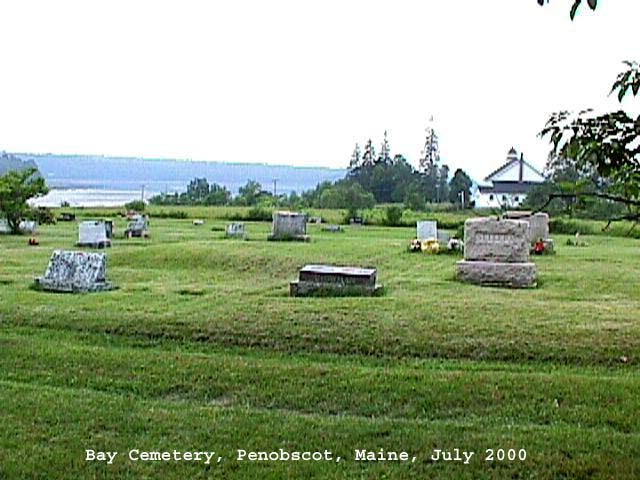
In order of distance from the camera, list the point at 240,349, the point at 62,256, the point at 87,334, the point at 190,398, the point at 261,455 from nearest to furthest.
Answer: the point at 261,455 → the point at 190,398 → the point at 240,349 → the point at 87,334 → the point at 62,256

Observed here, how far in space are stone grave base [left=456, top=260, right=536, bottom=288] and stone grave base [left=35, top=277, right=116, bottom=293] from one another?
6.38 meters

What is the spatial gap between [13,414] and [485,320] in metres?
5.99

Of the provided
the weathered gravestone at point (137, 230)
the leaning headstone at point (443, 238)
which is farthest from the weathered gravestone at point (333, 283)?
the weathered gravestone at point (137, 230)

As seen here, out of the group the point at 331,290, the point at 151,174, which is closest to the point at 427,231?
the point at 331,290

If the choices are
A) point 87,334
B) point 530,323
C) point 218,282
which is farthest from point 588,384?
point 218,282

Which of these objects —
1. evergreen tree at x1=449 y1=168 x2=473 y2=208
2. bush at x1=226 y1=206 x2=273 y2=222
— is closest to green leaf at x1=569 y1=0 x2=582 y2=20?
bush at x1=226 y1=206 x2=273 y2=222

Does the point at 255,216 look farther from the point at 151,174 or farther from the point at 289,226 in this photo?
the point at 151,174

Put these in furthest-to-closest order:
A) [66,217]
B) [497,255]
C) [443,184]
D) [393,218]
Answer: [443,184]
[66,217]
[393,218]
[497,255]

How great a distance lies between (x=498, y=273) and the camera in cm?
1510

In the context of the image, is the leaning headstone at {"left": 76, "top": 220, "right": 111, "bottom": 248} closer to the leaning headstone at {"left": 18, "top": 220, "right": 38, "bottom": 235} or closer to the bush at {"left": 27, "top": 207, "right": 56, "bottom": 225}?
the bush at {"left": 27, "top": 207, "right": 56, "bottom": 225}

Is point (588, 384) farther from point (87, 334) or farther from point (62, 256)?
point (62, 256)

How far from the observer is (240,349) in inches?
372

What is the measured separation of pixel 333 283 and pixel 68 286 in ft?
14.2

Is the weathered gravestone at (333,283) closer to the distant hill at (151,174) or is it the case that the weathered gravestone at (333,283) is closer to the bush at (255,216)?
the bush at (255,216)
